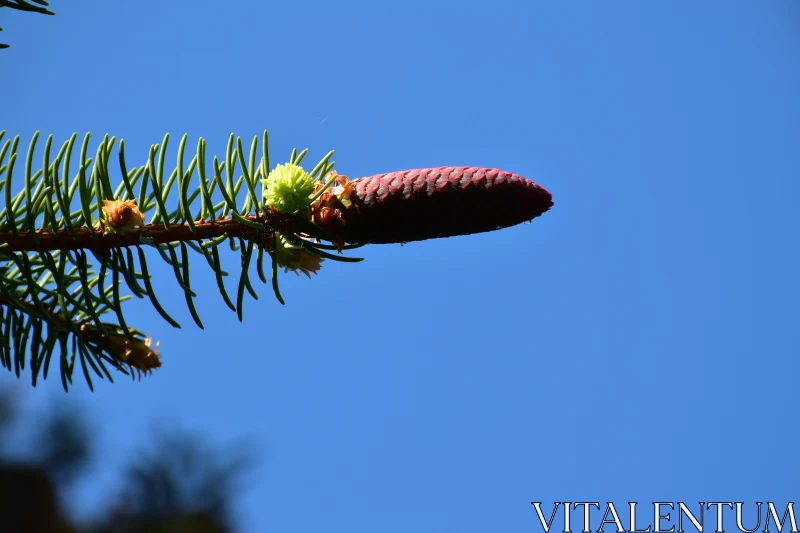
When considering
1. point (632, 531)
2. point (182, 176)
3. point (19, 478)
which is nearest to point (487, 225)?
point (182, 176)

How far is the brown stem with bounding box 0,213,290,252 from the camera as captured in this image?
0.64 m

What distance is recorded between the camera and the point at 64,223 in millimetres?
661

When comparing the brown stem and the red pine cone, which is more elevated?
the red pine cone

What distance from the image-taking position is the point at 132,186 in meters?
0.67

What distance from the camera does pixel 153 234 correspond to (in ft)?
2.12

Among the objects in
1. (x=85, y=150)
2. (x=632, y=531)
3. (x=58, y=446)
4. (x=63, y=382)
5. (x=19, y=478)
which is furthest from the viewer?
(x=632, y=531)

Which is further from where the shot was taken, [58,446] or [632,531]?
[632,531]

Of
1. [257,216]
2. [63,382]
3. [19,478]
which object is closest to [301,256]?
[257,216]

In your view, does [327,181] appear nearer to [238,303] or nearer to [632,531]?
[238,303]

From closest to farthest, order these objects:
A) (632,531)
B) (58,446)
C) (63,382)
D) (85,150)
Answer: (85,150) → (63,382) → (58,446) → (632,531)

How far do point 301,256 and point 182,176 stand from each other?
125 mm

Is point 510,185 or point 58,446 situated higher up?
point 510,185

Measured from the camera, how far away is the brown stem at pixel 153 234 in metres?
0.64

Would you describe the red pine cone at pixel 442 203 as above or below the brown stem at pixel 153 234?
above
